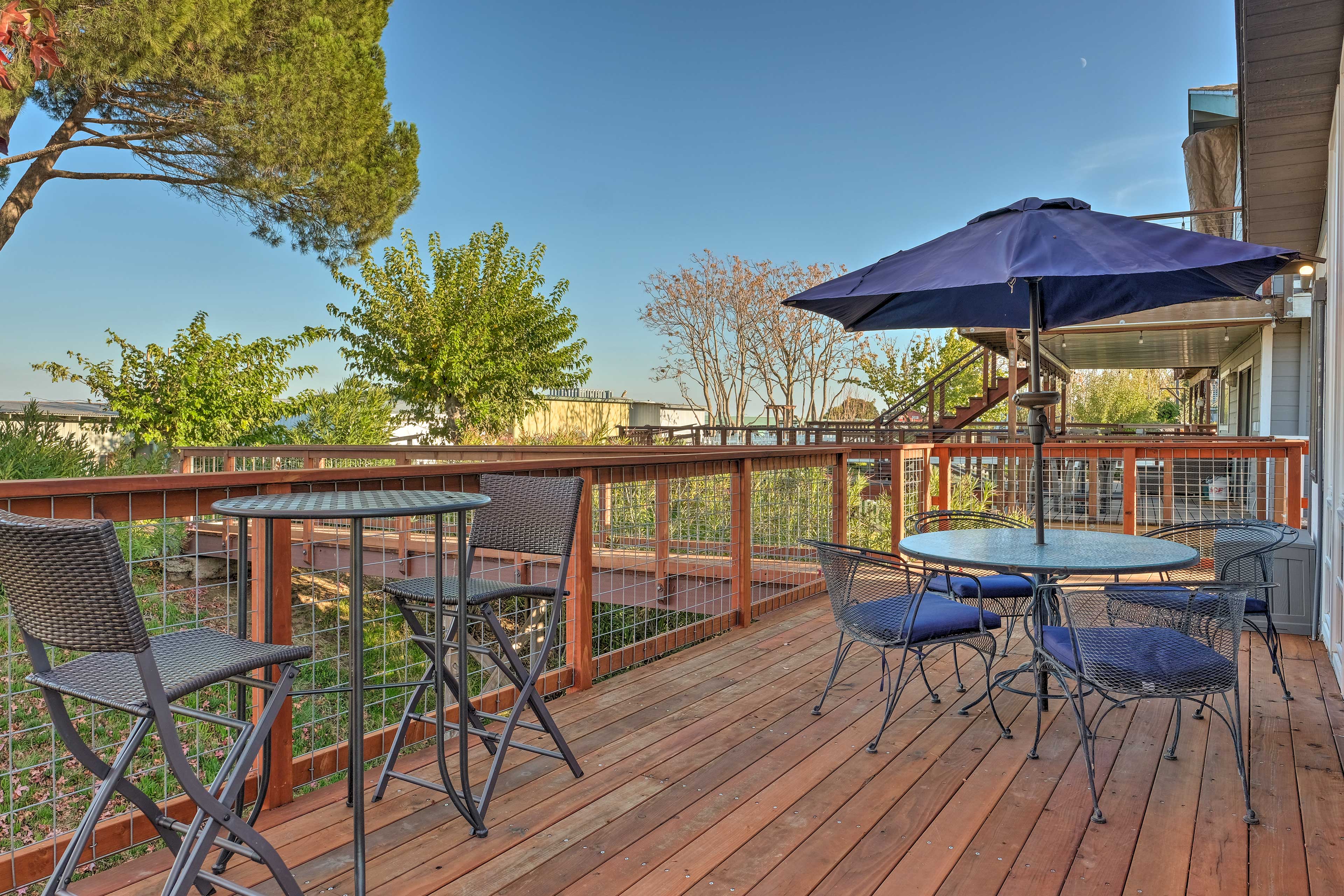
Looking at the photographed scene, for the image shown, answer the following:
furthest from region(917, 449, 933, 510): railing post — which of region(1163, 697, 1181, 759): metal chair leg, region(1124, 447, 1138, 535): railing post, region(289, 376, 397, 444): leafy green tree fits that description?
region(289, 376, 397, 444): leafy green tree

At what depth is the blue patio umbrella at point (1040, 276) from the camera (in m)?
2.78

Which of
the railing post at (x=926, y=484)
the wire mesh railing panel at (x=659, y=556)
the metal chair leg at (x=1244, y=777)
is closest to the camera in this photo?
the metal chair leg at (x=1244, y=777)

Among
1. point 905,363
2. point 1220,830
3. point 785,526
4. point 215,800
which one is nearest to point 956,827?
point 1220,830

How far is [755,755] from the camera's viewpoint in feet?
9.65

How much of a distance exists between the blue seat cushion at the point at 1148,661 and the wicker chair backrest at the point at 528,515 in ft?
5.41

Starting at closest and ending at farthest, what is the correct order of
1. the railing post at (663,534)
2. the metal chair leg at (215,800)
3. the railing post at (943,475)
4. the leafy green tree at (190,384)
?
the metal chair leg at (215,800), the railing post at (663,534), the railing post at (943,475), the leafy green tree at (190,384)

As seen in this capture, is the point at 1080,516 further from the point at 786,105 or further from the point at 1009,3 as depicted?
Answer: the point at 786,105

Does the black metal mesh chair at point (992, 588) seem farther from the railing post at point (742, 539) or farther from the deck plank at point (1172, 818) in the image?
the railing post at point (742, 539)

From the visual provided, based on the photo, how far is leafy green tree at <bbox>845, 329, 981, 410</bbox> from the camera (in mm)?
24609

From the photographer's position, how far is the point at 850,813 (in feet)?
8.15

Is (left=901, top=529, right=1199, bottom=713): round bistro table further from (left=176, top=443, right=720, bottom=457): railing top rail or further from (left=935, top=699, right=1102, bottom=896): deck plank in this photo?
(left=176, top=443, right=720, bottom=457): railing top rail

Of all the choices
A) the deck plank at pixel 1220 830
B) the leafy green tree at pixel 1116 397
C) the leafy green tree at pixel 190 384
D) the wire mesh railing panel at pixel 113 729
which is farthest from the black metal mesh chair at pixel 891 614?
the leafy green tree at pixel 1116 397

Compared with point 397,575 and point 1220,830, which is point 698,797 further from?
point 397,575

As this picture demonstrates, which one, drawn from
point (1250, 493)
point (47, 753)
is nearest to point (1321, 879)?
point (1250, 493)
